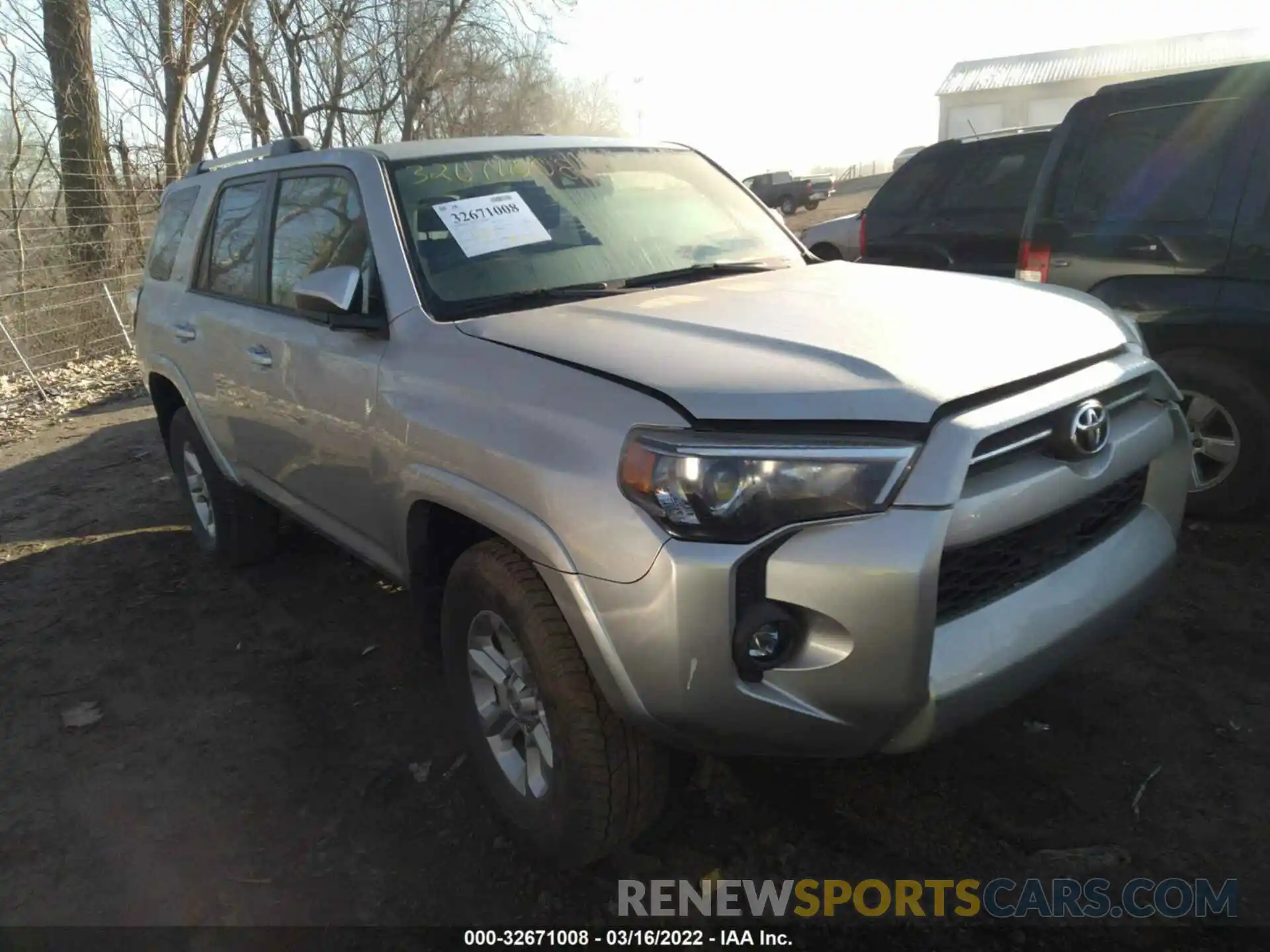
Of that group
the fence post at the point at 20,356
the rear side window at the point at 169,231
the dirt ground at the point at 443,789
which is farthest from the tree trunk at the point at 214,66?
the dirt ground at the point at 443,789

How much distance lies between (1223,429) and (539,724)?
3423 mm

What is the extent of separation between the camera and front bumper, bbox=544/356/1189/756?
1.81 m

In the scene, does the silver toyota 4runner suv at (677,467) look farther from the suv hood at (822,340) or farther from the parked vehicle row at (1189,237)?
the parked vehicle row at (1189,237)

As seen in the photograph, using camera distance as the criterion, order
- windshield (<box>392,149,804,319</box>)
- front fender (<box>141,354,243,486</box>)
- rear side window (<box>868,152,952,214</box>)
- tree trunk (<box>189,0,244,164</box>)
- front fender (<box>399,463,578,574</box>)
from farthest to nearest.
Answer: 1. tree trunk (<box>189,0,244,164</box>)
2. rear side window (<box>868,152,952,214</box>)
3. front fender (<box>141,354,243,486</box>)
4. windshield (<box>392,149,804,319</box>)
5. front fender (<box>399,463,578,574</box>)

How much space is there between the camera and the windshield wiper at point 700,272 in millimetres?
3016

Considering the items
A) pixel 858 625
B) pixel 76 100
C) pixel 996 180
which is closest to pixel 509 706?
pixel 858 625

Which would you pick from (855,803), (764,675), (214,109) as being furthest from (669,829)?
(214,109)

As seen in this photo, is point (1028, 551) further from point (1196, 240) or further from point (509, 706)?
point (1196, 240)

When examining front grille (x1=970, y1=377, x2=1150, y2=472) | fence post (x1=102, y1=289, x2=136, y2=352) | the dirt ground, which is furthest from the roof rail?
fence post (x1=102, y1=289, x2=136, y2=352)

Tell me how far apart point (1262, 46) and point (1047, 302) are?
50.7 metres

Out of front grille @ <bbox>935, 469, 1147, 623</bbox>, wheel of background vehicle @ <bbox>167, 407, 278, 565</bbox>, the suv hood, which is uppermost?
the suv hood

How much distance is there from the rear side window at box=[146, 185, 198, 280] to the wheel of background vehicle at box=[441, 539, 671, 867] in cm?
307

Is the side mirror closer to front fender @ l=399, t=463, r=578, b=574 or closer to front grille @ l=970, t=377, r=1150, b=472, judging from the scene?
front fender @ l=399, t=463, r=578, b=574

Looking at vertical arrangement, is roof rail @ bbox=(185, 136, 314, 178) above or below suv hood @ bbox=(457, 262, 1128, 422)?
above
